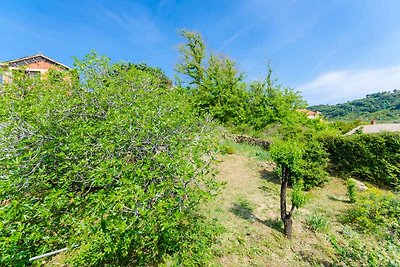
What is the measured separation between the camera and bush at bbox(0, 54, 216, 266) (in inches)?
95.3

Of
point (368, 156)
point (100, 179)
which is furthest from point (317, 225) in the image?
point (368, 156)

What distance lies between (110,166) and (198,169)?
4.83 ft

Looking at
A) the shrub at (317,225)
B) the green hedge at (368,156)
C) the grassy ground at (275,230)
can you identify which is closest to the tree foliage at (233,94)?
the green hedge at (368,156)

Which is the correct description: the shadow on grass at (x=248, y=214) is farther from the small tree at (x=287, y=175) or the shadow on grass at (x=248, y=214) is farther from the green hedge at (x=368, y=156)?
the green hedge at (x=368, y=156)

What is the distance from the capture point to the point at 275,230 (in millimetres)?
4398

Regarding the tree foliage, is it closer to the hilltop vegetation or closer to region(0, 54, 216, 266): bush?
the hilltop vegetation

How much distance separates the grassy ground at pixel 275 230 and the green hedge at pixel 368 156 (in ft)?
4.08

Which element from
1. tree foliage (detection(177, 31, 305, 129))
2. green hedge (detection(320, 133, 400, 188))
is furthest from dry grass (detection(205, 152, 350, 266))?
tree foliage (detection(177, 31, 305, 129))

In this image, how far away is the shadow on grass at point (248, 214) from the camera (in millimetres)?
4584

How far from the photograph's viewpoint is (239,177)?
7855 millimetres

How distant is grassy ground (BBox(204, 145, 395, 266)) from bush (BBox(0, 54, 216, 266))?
0.89 metres

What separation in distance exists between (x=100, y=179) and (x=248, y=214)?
13.1ft

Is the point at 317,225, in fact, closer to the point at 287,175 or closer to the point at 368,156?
the point at 287,175

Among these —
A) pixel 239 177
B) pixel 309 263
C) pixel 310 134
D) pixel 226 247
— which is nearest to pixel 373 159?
pixel 310 134
